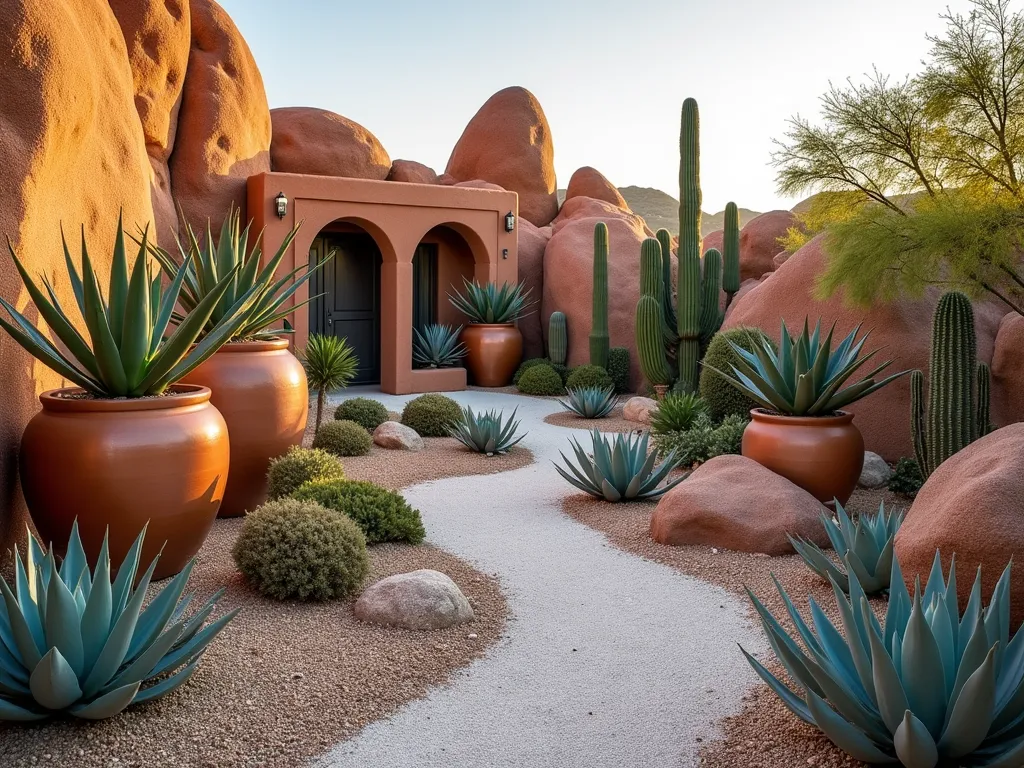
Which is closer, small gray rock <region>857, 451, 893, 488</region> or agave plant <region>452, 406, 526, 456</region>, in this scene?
small gray rock <region>857, 451, 893, 488</region>

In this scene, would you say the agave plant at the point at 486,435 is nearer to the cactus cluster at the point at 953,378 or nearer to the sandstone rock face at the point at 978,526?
the cactus cluster at the point at 953,378

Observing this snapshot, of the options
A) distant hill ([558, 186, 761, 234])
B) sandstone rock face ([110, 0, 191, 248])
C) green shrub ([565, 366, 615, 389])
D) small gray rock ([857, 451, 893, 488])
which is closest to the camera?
small gray rock ([857, 451, 893, 488])

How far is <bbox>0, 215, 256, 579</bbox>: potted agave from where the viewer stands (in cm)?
440

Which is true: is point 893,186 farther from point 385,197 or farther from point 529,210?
point 529,210

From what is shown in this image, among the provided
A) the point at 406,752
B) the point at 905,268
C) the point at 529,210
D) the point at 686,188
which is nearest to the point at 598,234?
the point at 686,188

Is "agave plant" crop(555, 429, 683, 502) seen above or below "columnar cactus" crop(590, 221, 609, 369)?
below

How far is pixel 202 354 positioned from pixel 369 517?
1579mm

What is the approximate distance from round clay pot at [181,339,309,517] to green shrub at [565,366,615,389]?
26.5ft

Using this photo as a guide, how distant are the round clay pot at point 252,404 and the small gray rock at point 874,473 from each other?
5.03 meters

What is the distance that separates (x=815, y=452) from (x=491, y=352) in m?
9.55

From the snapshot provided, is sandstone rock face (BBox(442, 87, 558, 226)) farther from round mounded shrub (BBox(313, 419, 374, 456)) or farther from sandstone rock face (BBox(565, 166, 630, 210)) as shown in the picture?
round mounded shrub (BBox(313, 419, 374, 456))

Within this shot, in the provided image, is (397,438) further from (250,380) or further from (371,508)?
(371,508)

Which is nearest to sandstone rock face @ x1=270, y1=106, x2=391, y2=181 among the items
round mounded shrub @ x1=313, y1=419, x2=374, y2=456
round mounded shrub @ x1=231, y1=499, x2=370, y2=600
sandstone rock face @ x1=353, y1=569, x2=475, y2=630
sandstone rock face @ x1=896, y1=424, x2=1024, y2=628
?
round mounded shrub @ x1=313, y1=419, x2=374, y2=456

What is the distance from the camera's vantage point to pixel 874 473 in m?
8.06
